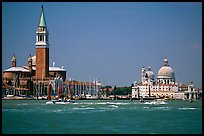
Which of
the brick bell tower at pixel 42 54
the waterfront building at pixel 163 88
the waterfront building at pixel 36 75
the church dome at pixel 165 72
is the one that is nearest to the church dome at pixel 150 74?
the waterfront building at pixel 163 88

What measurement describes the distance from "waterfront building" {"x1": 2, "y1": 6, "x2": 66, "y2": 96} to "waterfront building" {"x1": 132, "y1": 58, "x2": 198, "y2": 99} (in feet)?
52.5

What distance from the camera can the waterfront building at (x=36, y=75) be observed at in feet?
201

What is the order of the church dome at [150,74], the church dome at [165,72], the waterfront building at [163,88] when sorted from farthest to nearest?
the church dome at [150,74]
the church dome at [165,72]
the waterfront building at [163,88]

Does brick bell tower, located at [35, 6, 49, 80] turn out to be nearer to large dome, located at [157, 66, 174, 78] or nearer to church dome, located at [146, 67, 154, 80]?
church dome, located at [146, 67, 154, 80]

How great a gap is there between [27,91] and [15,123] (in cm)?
4340

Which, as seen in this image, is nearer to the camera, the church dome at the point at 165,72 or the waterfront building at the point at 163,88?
the waterfront building at the point at 163,88

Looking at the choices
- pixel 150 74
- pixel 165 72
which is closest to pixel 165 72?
pixel 165 72

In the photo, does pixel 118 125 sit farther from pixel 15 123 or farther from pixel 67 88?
pixel 67 88

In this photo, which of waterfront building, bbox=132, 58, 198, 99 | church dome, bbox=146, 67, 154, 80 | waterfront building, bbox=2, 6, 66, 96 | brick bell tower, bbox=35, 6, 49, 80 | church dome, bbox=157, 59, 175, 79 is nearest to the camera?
waterfront building, bbox=2, 6, 66, 96

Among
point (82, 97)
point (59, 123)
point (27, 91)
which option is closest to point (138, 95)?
point (82, 97)

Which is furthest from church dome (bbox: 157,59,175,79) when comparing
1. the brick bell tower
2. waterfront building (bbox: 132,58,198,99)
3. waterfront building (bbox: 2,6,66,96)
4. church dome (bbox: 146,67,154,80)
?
the brick bell tower

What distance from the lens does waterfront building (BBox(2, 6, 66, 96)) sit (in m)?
61.2

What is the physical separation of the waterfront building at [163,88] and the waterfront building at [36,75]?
1599cm

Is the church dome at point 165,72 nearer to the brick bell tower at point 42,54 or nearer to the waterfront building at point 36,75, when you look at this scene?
the waterfront building at point 36,75
